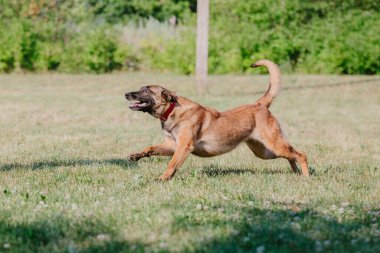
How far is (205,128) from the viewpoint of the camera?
25.3 feet

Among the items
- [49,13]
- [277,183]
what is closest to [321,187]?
[277,183]

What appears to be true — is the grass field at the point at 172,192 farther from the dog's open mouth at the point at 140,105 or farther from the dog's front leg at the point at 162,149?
the dog's open mouth at the point at 140,105

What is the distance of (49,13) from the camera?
30.8 metres

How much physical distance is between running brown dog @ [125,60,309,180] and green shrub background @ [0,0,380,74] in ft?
60.2

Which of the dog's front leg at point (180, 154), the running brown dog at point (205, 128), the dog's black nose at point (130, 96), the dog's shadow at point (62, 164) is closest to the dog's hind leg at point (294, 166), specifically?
the running brown dog at point (205, 128)

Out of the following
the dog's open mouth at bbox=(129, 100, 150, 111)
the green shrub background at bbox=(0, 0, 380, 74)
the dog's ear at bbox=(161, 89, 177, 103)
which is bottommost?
the green shrub background at bbox=(0, 0, 380, 74)

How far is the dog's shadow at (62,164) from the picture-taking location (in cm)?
846

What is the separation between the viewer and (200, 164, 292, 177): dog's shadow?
8094 mm

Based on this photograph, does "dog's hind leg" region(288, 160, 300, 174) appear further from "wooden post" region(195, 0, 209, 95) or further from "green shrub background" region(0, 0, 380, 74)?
"green shrub background" region(0, 0, 380, 74)

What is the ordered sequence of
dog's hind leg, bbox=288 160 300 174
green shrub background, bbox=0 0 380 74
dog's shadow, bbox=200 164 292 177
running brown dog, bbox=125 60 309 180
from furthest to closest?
green shrub background, bbox=0 0 380 74, dog's hind leg, bbox=288 160 300 174, dog's shadow, bbox=200 164 292 177, running brown dog, bbox=125 60 309 180

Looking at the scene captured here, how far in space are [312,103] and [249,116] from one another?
10.9 meters

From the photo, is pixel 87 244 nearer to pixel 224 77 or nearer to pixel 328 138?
pixel 328 138

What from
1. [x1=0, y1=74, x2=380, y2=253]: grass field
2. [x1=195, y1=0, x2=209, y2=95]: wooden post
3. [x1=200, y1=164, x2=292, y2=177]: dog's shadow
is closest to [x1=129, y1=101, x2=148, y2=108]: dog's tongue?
[x1=0, y1=74, x2=380, y2=253]: grass field

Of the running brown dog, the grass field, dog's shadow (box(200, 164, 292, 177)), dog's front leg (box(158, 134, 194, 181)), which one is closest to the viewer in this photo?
the grass field
